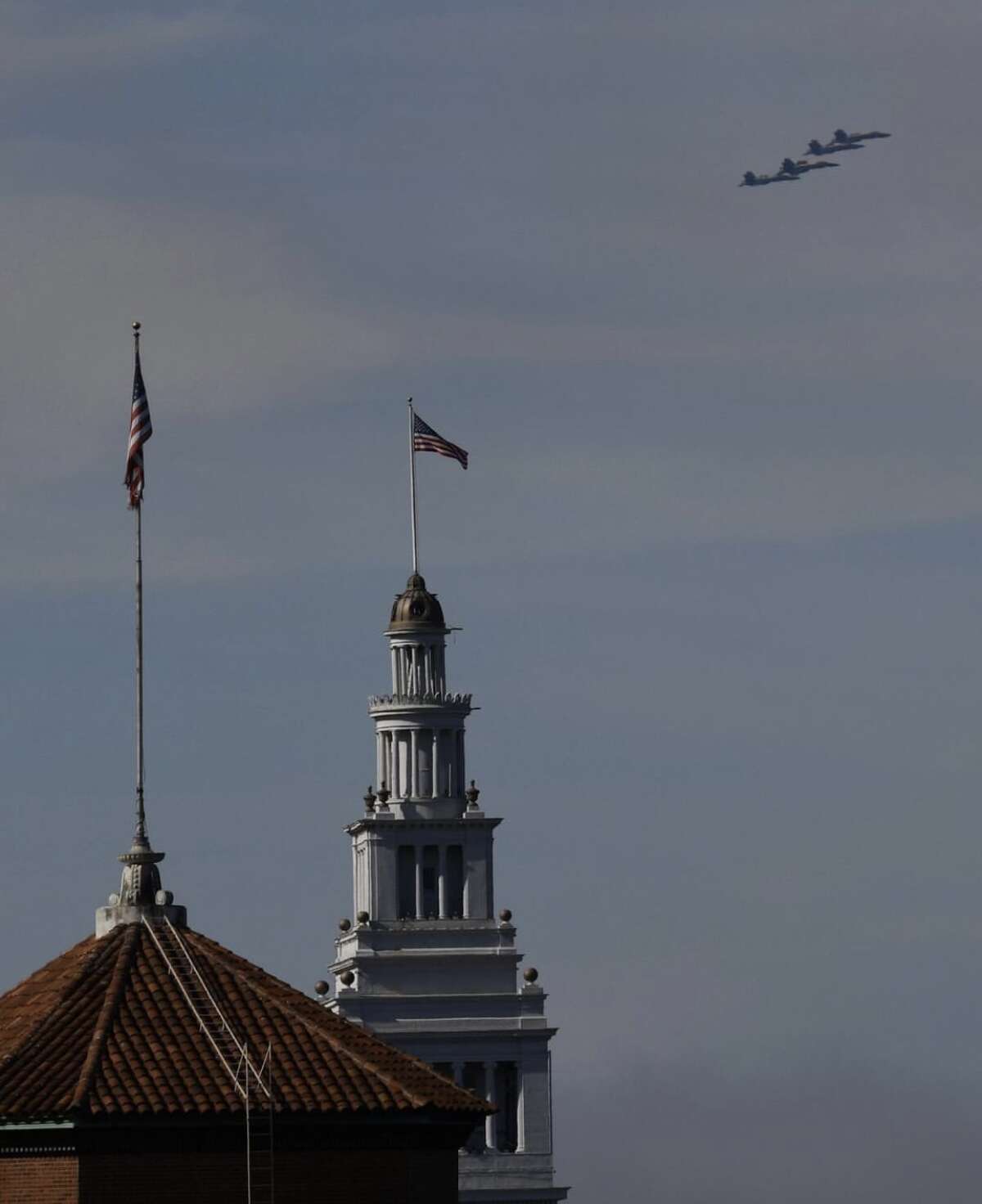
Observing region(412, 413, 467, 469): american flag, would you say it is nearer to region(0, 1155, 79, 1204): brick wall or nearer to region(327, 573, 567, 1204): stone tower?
region(327, 573, 567, 1204): stone tower

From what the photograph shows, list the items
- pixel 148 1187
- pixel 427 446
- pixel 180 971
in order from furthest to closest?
pixel 427 446 < pixel 180 971 < pixel 148 1187

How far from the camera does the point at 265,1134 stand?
201ft

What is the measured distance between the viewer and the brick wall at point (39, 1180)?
60.7m

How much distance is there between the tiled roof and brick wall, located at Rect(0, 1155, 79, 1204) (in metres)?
0.69

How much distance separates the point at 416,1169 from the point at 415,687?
120955 millimetres

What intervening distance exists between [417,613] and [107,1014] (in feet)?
393

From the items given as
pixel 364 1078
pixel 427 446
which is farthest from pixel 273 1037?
pixel 427 446

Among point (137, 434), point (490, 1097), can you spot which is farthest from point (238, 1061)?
point (490, 1097)

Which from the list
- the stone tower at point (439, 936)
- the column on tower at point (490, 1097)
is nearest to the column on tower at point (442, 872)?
the stone tower at point (439, 936)


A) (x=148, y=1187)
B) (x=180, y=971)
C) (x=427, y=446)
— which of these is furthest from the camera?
(x=427, y=446)

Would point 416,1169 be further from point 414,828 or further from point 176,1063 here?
point 414,828

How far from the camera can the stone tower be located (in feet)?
576

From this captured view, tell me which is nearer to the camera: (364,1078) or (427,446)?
(364,1078)

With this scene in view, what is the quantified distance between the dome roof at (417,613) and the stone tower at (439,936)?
0.05 m
